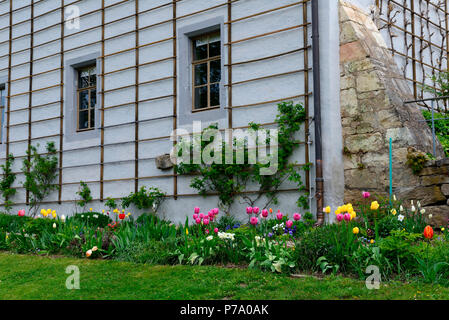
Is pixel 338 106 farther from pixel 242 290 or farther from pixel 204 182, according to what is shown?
pixel 242 290

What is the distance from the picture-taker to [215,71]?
30.5 feet

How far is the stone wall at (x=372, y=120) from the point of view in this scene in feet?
24.0

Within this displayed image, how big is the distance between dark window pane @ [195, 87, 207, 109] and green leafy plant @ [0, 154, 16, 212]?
5470 millimetres

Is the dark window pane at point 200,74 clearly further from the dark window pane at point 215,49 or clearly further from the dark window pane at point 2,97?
the dark window pane at point 2,97

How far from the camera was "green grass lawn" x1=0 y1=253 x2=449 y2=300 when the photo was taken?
12.7 ft

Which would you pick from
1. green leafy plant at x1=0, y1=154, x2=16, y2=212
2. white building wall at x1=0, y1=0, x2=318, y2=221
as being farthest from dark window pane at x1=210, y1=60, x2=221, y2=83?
green leafy plant at x1=0, y1=154, x2=16, y2=212

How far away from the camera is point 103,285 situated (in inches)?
182

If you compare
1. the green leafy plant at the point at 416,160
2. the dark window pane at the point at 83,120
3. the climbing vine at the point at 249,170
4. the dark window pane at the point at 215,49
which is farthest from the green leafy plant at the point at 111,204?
the green leafy plant at the point at 416,160

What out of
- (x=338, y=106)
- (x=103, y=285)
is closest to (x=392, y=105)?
(x=338, y=106)

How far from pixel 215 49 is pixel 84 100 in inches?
144

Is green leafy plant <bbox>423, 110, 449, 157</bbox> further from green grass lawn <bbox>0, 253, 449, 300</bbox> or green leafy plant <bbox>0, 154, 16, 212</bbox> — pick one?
green leafy plant <bbox>0, 154, 16, 212</bbox>

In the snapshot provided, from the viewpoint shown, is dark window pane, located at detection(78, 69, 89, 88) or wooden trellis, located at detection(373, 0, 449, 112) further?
dark window pane, located at detection(78, 69, 89, 88)

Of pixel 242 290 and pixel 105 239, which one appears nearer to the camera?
pixel 242 290
